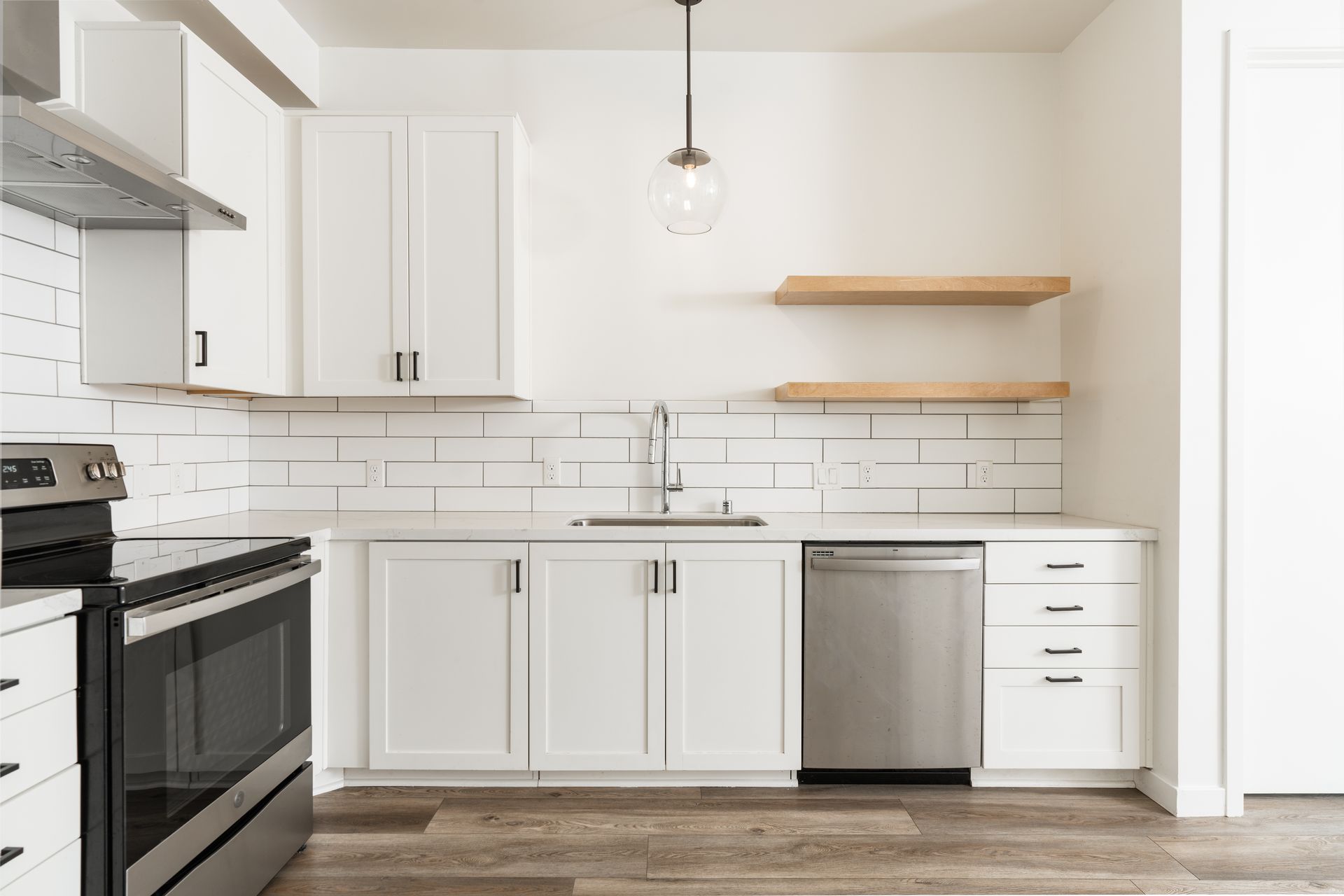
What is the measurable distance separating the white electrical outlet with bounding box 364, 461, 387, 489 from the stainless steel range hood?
41.5 inches

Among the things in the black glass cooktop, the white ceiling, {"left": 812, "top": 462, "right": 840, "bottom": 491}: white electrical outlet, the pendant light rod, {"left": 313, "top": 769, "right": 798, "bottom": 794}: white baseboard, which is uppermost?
the white ceiling

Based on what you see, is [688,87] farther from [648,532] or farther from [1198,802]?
[1198,802]

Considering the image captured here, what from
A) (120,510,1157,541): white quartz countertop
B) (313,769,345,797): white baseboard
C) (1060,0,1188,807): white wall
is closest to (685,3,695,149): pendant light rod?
(120,510,1157,541): white quartz countertop

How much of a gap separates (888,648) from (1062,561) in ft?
2.01

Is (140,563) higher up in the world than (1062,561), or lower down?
higher up

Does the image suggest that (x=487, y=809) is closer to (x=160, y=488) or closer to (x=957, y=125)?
(x=160, y=488)

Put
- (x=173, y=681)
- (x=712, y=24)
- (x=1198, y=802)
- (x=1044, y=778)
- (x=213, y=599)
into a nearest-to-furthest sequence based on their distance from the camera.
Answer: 1. (x=173, y=681)
2. (x=213, y=599)
3. (x=1198, y=802)
4. (x=1044, y=778)
5. (x=712, y=24)

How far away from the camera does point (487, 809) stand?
94.0 inches

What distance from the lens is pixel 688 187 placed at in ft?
8.01

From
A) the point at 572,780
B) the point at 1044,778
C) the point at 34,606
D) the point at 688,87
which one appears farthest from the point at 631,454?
the point at 34,606

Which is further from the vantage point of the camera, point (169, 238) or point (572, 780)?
point (572, 780)

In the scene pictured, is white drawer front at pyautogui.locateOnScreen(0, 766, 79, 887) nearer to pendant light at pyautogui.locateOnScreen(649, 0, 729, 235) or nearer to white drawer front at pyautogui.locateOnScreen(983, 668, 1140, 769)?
pendant light at pyautogui.locateOnScreen(649, 0, 729, 235)

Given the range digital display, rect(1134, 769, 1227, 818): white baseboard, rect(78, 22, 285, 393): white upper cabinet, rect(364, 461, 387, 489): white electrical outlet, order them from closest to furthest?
the range digital display
rect(78, 22, 285, 393): white upper cabinet
rect(1134, 769, 1227, 818): white baseboard
rect(364, 461, 387, 489): white electrical outlet

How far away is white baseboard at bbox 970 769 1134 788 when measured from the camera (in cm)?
256
